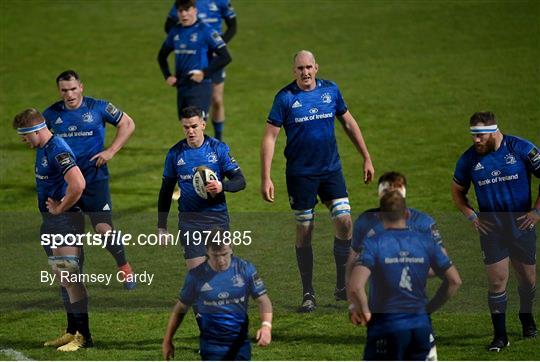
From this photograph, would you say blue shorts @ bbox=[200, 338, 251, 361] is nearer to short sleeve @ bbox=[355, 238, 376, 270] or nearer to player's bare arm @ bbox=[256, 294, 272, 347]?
player's bare arm @ bbox=[256, 294, 272, 347]

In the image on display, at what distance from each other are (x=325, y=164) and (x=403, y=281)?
4.20m

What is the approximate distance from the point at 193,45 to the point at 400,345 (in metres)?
10.1

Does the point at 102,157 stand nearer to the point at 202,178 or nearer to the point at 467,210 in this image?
the point at 202,178

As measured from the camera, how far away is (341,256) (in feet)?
47.0

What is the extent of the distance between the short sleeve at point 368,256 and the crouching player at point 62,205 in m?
3.93

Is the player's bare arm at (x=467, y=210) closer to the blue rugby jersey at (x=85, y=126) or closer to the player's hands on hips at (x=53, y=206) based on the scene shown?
the player's hands on hips at (x=53, y=206)

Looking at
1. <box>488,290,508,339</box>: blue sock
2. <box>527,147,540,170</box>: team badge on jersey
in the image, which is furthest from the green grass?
<box>527,147,540,170</box>: team badge on jersey

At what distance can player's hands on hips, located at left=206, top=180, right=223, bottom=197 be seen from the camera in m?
12.7

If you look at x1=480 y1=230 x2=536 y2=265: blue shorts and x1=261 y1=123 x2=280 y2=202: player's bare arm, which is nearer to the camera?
x1=480 y1=230 x2=536 y2=265: blue shorts

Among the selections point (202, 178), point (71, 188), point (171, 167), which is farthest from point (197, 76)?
point (71, 188)

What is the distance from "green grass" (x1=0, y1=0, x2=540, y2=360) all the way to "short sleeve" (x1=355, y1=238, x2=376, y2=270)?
2.80 m

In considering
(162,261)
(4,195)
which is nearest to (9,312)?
(162,261)

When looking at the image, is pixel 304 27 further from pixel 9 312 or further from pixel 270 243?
pixel 9 312

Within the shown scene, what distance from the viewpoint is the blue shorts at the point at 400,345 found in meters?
9.95
